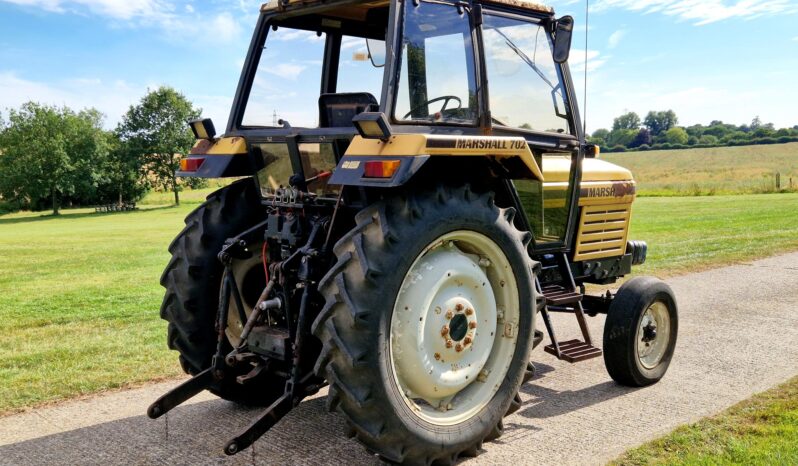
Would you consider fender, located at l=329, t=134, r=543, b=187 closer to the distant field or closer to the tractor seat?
the tractor seat

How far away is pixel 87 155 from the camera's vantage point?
215 feet

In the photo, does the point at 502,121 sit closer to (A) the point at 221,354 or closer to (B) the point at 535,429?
(B) the point at 535,429

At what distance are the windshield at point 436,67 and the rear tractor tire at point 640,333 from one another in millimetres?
2078

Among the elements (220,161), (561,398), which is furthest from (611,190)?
(220,161)

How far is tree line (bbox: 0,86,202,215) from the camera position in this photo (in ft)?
202

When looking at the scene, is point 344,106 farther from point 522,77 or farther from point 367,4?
point 522,77

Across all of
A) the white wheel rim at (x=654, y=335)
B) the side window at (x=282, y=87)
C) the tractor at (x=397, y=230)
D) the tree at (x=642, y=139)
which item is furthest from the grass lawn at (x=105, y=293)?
the tree at (x=642, y=139)

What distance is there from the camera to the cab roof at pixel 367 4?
14.6 ft

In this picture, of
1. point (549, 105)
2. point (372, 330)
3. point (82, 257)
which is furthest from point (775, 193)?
point (372, 330)

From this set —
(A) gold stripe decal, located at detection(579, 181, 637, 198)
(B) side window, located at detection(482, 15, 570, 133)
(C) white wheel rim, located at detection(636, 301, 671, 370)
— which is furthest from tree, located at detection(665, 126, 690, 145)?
(B) side window, located at detection(482, 15, 570, 133)

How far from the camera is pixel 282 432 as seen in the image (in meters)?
4.54

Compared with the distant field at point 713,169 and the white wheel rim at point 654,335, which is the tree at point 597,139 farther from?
the distant field at point 713,169

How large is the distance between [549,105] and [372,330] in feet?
8.52

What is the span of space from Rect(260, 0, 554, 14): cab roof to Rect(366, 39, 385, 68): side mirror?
1.06 feet
